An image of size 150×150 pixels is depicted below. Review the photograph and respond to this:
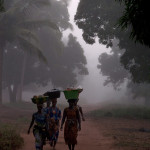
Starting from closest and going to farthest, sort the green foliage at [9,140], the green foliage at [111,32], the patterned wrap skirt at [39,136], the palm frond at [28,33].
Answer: the patterned wrap skirt at [39,136], the green foliage at [9,140], the green foliage at [111,32], the palm frond at [28,33]

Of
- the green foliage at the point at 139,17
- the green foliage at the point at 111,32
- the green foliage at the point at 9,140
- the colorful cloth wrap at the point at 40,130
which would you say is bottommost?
the green foliage at the point at 9,140

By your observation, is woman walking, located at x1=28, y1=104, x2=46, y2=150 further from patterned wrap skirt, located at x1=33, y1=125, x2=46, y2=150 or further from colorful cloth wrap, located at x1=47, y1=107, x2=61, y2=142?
colorful cloth wrap, located at x1=47, y1=107, x2=61, y2=142

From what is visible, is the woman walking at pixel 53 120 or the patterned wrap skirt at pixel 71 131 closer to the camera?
the patterned wrap skirt at pixel 71 131

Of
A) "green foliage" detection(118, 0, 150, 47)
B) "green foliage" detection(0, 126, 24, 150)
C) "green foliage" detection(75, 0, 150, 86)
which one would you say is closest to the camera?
"green foliage" detection(118, 0, 150, 47)

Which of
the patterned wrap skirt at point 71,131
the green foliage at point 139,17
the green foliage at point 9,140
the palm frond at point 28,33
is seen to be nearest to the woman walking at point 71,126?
the patterned wrap skirt at point 71,131

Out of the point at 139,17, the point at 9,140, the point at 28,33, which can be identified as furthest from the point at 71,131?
the point at 28,33

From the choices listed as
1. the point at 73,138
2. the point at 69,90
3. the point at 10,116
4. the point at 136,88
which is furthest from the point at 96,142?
the point at 136,88

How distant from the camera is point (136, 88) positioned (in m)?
39.2

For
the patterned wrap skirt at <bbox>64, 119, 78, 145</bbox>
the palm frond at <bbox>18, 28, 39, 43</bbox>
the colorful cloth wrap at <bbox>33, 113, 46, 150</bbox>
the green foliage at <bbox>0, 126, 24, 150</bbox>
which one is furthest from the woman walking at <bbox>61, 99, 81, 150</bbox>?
the palm frond at <bbox>18, 28, 39, 43</bbox>

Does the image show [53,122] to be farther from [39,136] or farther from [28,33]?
[28,33]

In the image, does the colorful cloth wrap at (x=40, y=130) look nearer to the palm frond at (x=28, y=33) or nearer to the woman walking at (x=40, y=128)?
the woman walking at (x=40, y=128)

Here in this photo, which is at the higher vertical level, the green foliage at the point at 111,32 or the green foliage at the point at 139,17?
the green foliage at the point at 111,32

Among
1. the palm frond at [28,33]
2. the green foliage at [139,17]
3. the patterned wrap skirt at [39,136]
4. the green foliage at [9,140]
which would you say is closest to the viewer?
the green foliage at [139,17]

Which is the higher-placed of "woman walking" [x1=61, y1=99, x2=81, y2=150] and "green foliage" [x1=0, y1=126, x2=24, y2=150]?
"woman walking" [x1=61, y1=99, x2=81, y2=150]
